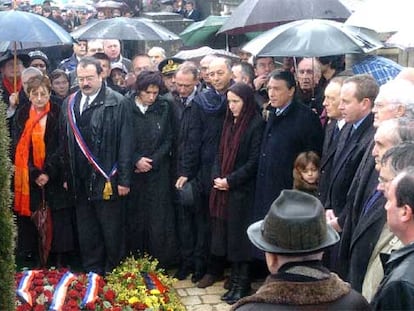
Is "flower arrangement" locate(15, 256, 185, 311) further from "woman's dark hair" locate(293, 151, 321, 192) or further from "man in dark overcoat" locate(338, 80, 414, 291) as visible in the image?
"man in dark overcoat" locate(338, 80, 414, 291)

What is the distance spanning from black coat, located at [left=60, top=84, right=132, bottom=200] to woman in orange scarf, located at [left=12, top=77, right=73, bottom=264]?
0.27 metres

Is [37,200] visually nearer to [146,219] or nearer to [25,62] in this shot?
[146,219]

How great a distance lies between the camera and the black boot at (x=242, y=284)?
20.4 feet

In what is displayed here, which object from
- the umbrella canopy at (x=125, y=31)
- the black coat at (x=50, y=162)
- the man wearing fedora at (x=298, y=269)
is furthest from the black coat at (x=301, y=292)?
the umbrella canopy at (x=125, y=31)

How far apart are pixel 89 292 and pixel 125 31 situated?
4.22 meters

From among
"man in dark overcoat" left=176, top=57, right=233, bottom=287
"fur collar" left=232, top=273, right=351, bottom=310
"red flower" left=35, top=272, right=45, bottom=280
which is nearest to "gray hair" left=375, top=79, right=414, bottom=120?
"man in dark overcoat" left=176, top=57, right=233, bottom=287

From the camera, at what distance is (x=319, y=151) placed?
19.1 ft

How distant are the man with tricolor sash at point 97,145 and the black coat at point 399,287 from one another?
3773 mm

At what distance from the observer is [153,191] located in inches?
263

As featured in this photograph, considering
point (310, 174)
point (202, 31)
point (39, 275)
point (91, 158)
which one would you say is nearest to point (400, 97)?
point (310, 174)

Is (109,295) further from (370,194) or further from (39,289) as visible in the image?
(370,194)

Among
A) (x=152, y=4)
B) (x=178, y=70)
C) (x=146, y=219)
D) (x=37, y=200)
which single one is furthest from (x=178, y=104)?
Answer: (x=152, y=4)

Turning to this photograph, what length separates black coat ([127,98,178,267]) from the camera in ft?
21.5

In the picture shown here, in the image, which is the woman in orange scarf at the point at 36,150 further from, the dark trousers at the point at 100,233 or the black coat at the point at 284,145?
the black coat at the point at 284,145
